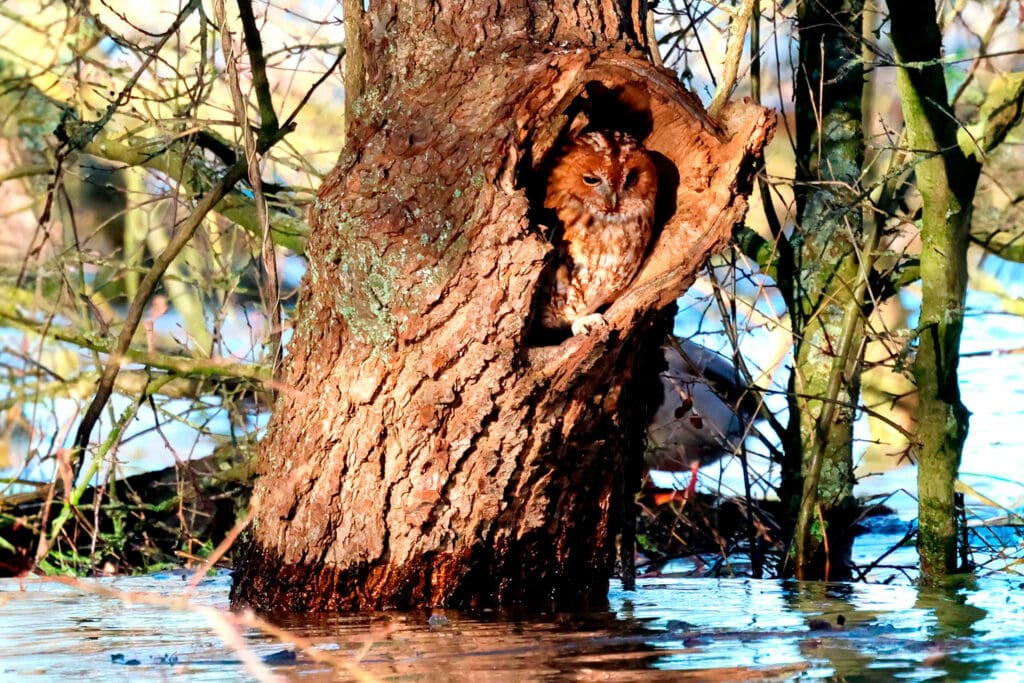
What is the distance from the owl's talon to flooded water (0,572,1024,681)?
78 centimetres

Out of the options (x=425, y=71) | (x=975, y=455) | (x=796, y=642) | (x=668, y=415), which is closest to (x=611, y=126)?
(x=425, y=71)

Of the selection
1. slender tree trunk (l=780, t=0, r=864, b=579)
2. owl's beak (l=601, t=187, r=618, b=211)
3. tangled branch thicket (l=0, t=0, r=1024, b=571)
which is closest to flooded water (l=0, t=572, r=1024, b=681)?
tangled branch thicket (l=0, t=0, r=1024, b=571)

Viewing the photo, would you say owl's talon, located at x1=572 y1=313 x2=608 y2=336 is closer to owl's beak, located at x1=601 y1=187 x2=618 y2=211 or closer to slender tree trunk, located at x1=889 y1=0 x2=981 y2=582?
owl's beak, located at x1=601 y1=187 x2=618 y2=211

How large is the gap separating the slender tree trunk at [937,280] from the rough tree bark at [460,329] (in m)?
0.88

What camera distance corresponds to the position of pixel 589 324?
2951 mm

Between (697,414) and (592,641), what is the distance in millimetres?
2080

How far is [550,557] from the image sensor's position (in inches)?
132

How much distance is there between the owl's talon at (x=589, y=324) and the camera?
292 centimetres

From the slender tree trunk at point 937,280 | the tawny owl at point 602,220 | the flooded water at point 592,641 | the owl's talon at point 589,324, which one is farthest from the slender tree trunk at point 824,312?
the owl's talon at point 589,324

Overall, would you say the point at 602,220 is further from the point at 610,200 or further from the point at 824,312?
the point at 824,312

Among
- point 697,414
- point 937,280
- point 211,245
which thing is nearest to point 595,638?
point 937,280

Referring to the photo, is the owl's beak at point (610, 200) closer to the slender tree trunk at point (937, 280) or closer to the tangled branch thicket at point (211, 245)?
the tangled branch thicket at point (211, 245)

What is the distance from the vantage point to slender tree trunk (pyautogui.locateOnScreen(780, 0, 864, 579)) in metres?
4.26

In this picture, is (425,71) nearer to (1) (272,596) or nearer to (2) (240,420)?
(1) (272,596)
